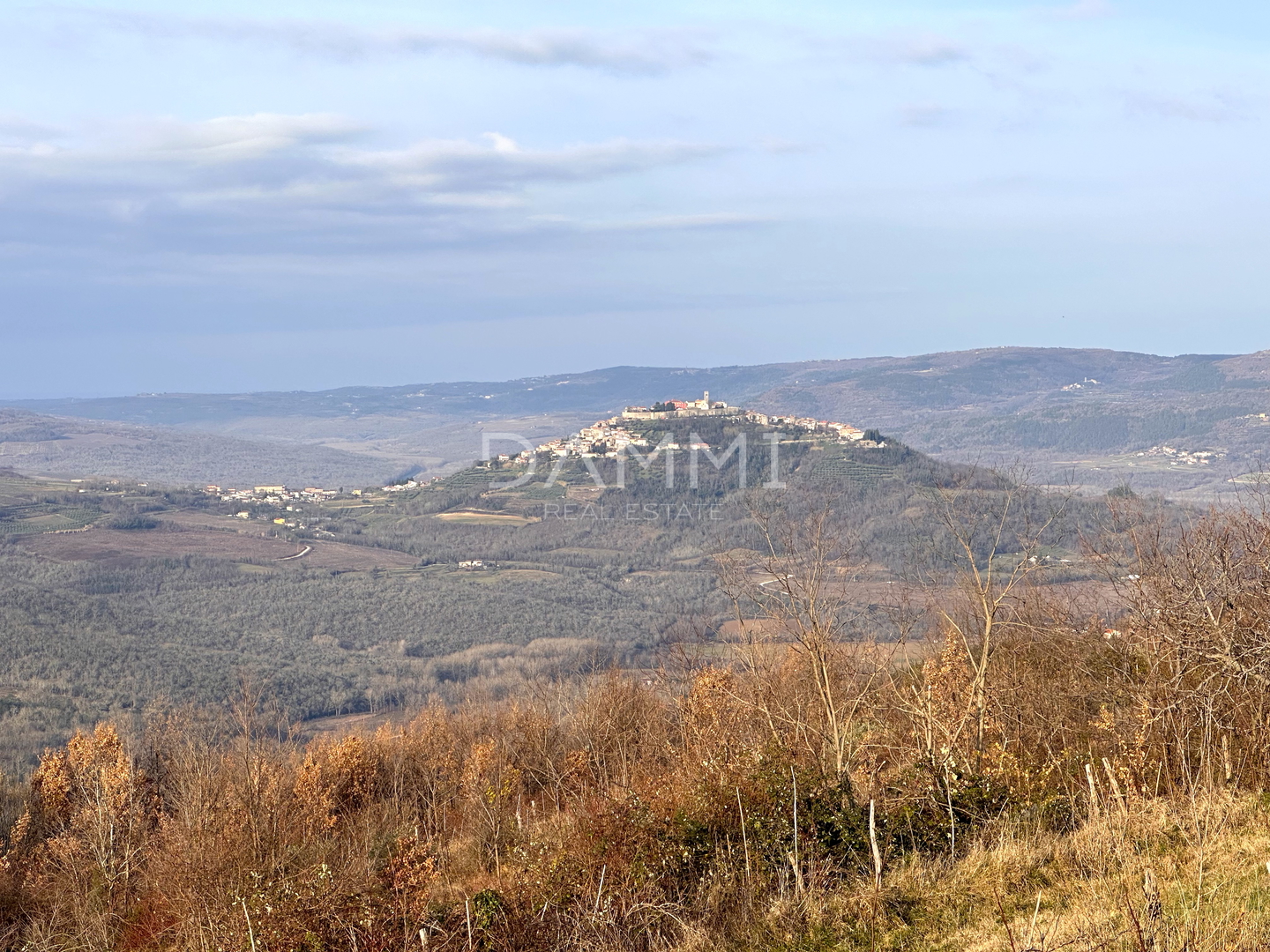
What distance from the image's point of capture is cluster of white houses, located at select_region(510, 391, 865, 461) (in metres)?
145

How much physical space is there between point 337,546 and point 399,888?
120m

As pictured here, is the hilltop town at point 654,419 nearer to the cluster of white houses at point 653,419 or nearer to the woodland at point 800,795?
the cluster of white houses at point 653,419

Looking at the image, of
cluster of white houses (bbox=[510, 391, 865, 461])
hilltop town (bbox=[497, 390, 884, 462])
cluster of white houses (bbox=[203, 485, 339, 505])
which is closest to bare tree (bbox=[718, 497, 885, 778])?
hilltop town (bbox=[497, 390, 884, 462])

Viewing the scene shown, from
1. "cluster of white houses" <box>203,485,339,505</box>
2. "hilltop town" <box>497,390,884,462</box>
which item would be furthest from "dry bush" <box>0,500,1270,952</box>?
"cluster of white houses" <box>203,485,339,505</box>

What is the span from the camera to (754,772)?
9.31 metres

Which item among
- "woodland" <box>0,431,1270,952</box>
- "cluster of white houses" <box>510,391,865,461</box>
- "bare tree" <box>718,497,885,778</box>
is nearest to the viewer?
"woodland" <box>0,431,1270,952</box>

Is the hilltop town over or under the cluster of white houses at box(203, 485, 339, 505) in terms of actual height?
over

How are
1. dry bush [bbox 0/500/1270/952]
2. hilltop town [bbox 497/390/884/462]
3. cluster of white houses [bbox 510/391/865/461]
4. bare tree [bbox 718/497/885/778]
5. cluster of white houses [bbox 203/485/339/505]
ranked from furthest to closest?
cluster of white houses [bbox 203/485/339/505] → cluster of white houses [bbox 510/391/865/461] → hilltop town [bbox 497/390/884/462] → bare tree [bbox 718/497/885/778] → dry bush [bbox 0/500/1270/952]

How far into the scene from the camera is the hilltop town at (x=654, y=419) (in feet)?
474

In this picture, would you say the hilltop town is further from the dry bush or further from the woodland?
the dry bush

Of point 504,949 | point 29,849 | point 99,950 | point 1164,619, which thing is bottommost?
point 29,849

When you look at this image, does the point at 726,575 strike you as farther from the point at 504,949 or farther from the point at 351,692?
the point at 351,692

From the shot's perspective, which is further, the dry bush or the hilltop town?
the hilltop town

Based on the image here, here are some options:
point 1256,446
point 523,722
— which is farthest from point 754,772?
point 1256,446
